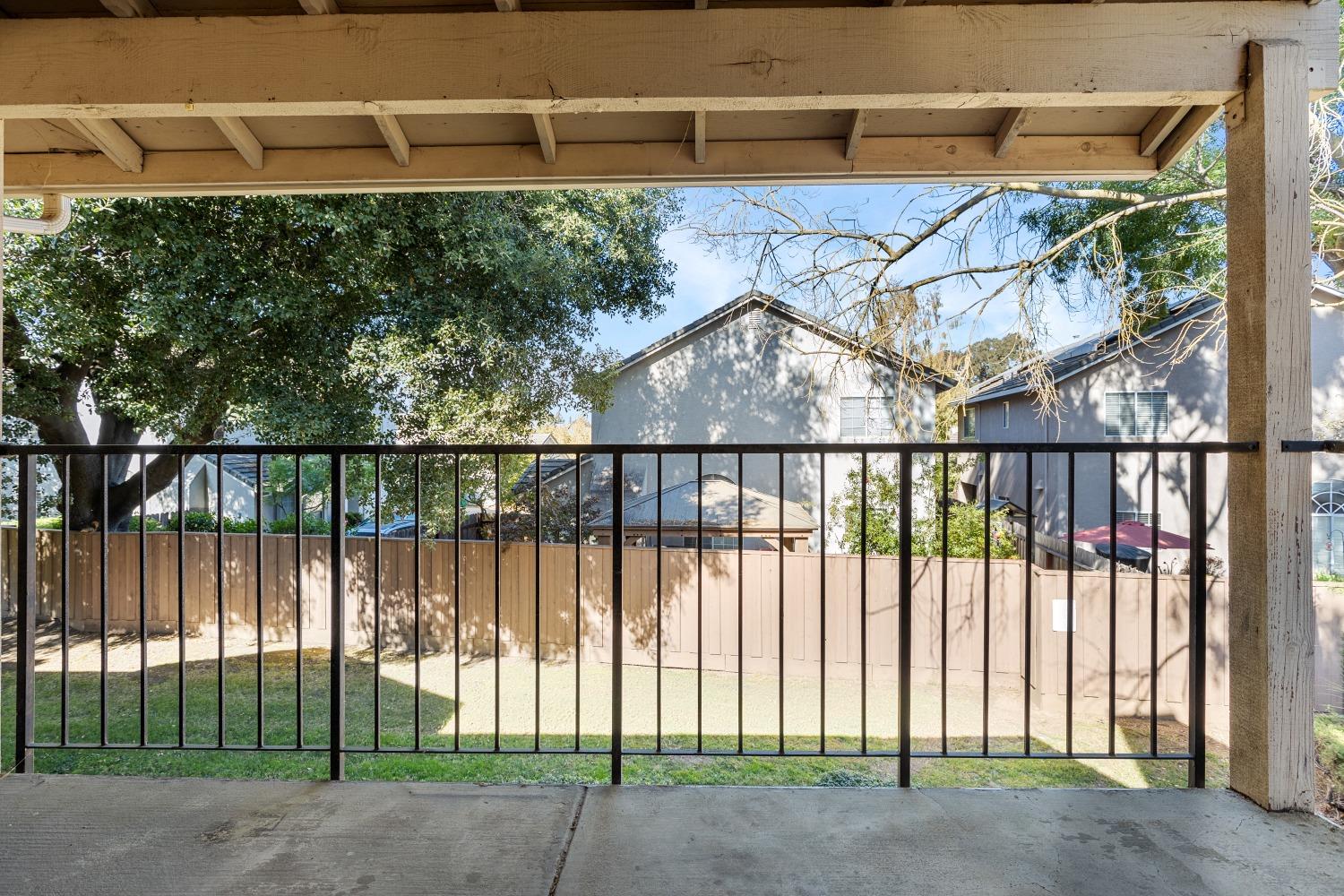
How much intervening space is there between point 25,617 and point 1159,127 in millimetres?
3558

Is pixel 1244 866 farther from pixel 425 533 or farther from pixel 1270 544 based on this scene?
pixel 425 533

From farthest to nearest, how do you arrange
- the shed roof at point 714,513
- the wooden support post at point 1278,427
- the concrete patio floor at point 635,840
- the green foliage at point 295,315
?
1. the shed roof at point 714,513
2. the green foliage at point 295,315
3. the wooden support post at point 1278,427
4. the concrete patio floor at point 635,840

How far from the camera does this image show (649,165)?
6.66 feet

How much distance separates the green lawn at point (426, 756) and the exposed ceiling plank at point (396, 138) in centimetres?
307

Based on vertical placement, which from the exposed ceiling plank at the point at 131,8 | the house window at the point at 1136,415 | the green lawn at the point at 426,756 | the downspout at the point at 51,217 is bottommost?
the green lawn at the point at 426,756

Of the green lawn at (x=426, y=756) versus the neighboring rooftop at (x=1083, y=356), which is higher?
the neighboring rooftop at (x=1083, y=356)

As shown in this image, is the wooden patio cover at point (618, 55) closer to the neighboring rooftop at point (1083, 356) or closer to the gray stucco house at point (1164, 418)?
the neighboring rooftop at point (1083, 356)

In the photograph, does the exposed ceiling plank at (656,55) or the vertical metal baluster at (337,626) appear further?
the vertical metal baluster at (337,626)

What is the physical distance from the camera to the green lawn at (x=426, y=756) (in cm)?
416

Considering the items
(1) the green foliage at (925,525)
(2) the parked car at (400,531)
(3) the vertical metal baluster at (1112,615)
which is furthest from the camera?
(2) the parked car at (400,531)

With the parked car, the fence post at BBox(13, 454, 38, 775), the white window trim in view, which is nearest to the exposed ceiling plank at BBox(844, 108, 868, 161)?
the fence post at BBox(13, 454, 38, 775)

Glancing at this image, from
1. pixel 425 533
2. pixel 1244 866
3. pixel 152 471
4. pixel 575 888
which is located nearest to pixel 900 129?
Result: pixel 1244 866

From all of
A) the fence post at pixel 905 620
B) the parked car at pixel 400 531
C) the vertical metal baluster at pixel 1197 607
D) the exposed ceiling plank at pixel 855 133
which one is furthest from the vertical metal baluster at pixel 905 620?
the parked car at pixel 400 531

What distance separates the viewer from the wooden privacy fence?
5.23m
